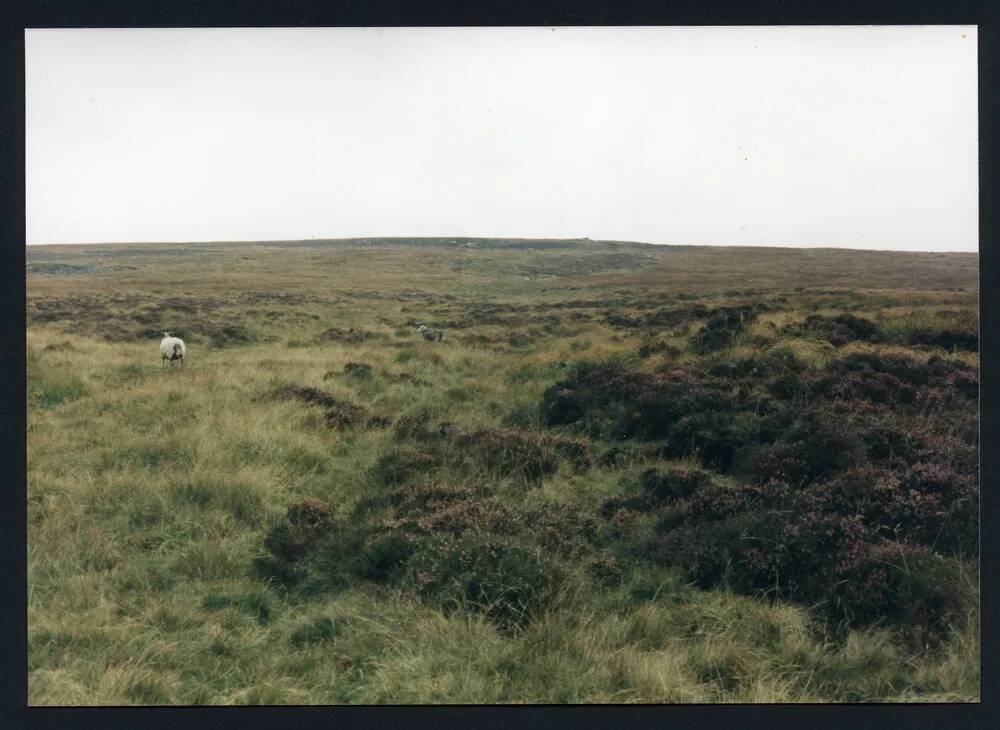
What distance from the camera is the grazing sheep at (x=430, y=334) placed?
15.5 m

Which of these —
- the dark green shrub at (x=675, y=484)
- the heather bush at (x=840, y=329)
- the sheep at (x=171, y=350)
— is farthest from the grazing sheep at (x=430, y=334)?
the dark green shrub at (x=675, y=484)

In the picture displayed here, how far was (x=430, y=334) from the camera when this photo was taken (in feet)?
51.6

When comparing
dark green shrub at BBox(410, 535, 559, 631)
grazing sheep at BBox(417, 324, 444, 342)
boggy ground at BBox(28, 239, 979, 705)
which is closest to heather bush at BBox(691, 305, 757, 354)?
boggy ground at BBox(28, 239, 979, 705)

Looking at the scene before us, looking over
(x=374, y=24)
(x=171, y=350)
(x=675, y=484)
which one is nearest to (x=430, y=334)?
(x=171, y=350)

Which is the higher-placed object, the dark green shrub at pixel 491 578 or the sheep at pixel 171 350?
the sheep at pixel 171 350

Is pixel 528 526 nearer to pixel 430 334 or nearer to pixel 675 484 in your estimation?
pixel 675 484

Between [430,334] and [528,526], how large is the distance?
33.3 feet

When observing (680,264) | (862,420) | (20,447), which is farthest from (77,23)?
(680,264)

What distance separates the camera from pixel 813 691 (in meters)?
4.72

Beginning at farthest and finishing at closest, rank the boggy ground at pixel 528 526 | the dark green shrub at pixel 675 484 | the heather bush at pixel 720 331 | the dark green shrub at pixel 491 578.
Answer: the heather bush at pixel 720 331, the dark green shrub at pixel 675 484, the dark green shrub at pixel 491 578, the boggy ground at pixel 528 526

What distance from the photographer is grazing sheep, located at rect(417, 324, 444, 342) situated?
608 inches

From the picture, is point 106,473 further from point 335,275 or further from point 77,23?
point 335,275

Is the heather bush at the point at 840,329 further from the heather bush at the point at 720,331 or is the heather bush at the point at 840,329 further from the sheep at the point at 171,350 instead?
the sheep at the point at 171,350

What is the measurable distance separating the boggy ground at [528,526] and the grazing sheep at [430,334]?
3.96 m
